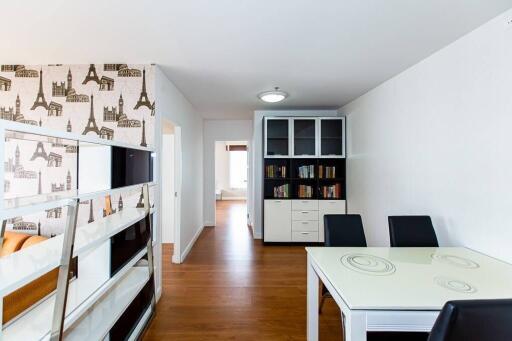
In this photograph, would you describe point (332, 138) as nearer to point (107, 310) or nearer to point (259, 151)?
point (259, 151)

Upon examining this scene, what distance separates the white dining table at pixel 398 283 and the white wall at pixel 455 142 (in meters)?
0.31

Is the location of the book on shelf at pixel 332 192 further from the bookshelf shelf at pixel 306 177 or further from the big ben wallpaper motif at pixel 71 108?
the big ben wallpaper motif at pixel 71 108

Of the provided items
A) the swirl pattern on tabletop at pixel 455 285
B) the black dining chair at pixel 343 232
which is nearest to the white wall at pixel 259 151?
the black dining chair at pixel 343 232

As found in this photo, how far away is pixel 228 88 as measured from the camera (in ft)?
11.5

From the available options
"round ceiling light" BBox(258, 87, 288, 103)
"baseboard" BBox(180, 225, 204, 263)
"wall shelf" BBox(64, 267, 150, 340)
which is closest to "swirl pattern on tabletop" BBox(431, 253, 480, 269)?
"wall shelf" BBox(64, 267, 150, 340)

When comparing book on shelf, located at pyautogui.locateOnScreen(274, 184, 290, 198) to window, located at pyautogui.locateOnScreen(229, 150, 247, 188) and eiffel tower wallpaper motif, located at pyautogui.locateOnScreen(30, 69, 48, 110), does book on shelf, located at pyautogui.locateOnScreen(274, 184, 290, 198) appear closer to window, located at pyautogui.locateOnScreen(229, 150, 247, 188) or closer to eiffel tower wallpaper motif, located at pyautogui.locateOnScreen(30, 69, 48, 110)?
eiffel tower wallpaper motif, located at pyautogui.locateOnScreen(30, 69, 48, 110)

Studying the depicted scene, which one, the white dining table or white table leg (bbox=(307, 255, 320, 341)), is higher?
the white dining table

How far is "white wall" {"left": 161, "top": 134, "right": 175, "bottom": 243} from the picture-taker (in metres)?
4.41

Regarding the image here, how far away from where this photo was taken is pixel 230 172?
1050cm

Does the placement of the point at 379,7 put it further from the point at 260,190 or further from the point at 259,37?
the point at 260,190

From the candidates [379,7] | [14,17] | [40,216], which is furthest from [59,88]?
Result: [379,7]

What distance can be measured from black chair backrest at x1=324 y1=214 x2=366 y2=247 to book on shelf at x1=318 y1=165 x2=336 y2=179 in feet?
7.56

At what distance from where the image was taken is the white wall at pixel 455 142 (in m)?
1.76

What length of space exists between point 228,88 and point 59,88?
195 cm
